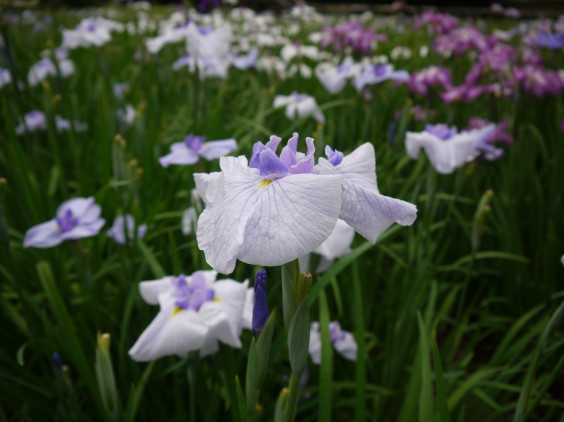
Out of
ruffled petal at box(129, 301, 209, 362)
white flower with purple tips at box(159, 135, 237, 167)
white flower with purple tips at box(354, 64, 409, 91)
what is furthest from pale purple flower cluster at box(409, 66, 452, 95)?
ruffled petal at box(129, 301, 209, 362)

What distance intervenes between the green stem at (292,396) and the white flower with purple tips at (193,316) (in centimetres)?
29

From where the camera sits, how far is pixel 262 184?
71cm

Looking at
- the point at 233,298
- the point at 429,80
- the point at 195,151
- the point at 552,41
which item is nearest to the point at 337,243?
the point at 233,298

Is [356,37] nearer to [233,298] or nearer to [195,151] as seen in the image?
[195,151]

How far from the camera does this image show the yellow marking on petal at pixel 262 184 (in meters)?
0.70

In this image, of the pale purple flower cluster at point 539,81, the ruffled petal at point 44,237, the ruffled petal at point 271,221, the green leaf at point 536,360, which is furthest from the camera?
the pale purple flower cluster at point 539,81

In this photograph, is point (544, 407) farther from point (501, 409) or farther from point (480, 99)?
point (480, 99)

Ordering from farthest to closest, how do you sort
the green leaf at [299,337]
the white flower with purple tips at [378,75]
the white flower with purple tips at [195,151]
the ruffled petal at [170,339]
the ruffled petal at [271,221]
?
the white flower with purple tips at [378,75]
the white flower with purple tips at [195,151]
the ruffled petal at [170,339]
the green leaf at [299,337]
the ruffled petal at [271,221]

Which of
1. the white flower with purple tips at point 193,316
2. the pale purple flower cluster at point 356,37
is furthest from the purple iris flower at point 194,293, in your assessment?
the pale purple flower cluster at point 356,37

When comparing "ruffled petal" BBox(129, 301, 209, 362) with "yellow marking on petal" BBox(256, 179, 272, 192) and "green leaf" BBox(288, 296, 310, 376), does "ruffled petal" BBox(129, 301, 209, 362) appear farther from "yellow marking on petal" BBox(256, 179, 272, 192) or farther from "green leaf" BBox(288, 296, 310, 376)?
"yellow marking on petal" BBox(256, 179, 272, 192)

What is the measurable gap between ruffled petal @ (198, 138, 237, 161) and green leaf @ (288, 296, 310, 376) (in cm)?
91

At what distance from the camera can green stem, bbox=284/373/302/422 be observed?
0.76 m

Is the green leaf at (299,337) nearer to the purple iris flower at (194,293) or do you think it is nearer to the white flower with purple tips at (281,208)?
the white flower with purple tips at (281,208)

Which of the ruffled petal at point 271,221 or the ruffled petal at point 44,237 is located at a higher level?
the ruffled petal at point 271,221
